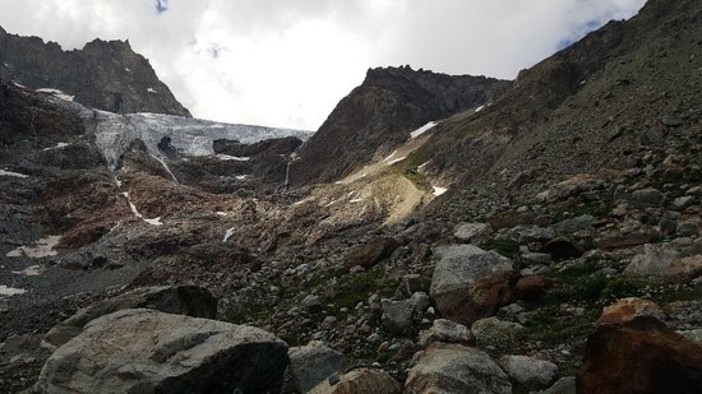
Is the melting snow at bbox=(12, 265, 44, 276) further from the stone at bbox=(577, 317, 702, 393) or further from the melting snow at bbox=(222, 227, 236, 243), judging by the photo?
the stone at bbox=(577, 317, 702, 393)

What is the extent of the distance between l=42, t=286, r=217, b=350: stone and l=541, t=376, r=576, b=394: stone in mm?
16138

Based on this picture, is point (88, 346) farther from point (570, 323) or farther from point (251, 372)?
point (570, 323)

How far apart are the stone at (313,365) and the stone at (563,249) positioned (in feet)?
28.2

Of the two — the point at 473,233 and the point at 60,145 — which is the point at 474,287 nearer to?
the point at 473,233

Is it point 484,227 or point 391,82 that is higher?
point 391,82

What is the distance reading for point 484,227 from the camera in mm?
25672

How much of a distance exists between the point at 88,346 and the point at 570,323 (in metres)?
10.7

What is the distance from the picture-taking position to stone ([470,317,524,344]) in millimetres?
12539

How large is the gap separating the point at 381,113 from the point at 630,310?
14330 cm

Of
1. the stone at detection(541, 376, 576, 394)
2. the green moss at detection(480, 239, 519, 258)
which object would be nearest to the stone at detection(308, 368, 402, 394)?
the stone at detection(541, 376, 576, 394)

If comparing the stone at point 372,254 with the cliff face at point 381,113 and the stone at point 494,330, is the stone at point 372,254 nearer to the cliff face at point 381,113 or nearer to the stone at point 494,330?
the stone at point 494,330

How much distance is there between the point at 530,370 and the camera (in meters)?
10.2

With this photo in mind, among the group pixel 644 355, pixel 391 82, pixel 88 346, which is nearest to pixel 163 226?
pixel 391 82

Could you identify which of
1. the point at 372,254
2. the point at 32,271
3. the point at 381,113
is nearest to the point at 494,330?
the point at 372,254
